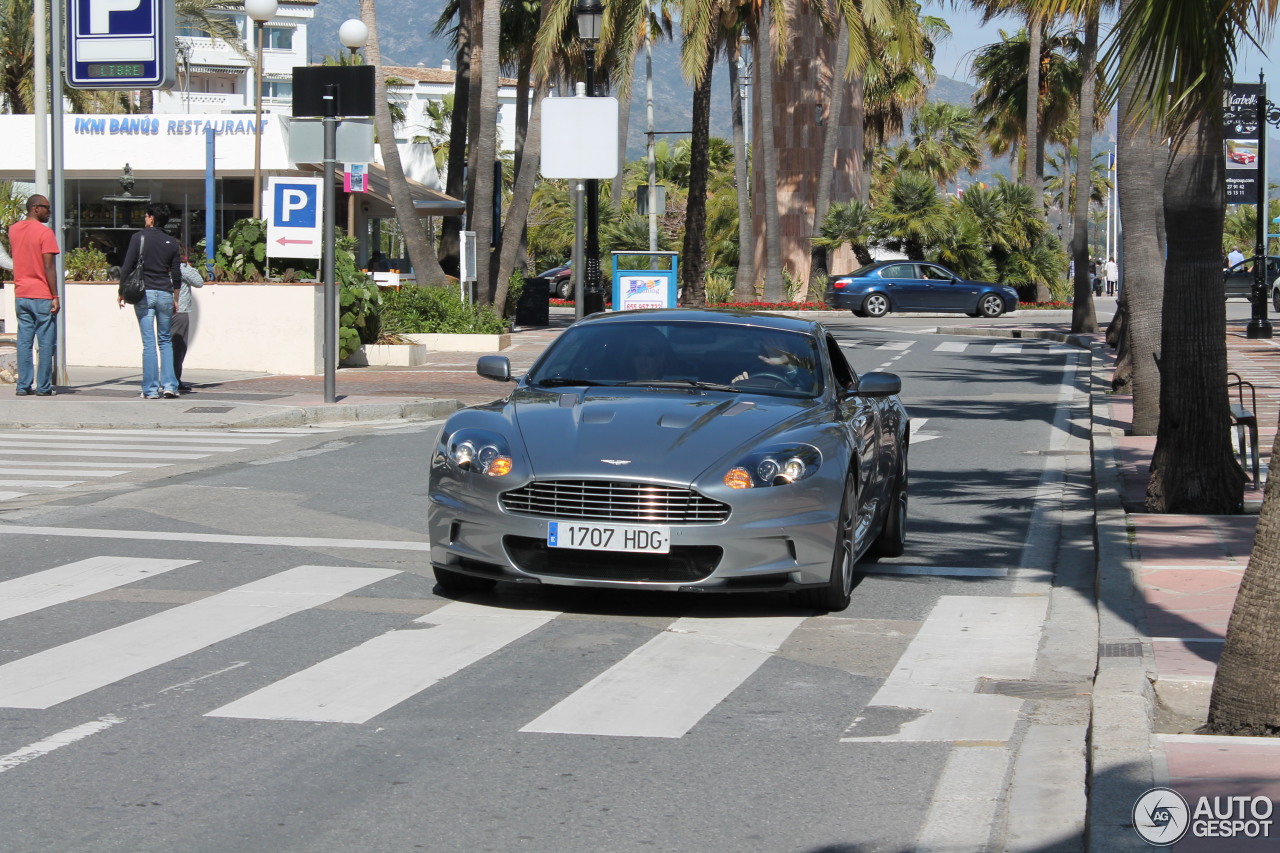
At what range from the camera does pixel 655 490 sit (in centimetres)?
735

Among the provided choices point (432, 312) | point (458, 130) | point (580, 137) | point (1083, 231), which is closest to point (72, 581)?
point (580, 137)

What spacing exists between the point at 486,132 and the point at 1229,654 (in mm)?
25567

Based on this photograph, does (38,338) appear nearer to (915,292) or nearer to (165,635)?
(165,635)

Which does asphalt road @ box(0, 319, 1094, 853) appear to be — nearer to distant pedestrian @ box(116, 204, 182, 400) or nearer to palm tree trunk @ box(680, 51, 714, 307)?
distant pedestrian @ box(116, 204, 182, 400)

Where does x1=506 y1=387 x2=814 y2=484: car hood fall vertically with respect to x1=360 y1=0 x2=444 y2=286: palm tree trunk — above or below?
below

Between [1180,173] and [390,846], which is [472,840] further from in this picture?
[1180,173]

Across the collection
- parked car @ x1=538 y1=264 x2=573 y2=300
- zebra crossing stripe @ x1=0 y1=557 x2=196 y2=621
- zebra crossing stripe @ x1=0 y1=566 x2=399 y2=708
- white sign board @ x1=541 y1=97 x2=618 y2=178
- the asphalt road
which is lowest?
the asphalt road

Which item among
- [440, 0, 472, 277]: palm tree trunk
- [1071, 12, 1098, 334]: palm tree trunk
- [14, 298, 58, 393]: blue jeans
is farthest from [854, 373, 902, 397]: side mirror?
[440, 0, 472, 277]: palm tree trunk

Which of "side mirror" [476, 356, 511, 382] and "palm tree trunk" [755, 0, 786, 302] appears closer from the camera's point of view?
"side mirror" [476, 356, 511, 382]

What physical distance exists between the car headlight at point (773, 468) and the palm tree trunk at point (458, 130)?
96.7 feet

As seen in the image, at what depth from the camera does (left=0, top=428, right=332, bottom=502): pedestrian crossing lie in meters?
12.3

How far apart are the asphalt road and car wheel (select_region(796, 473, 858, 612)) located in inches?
4.6

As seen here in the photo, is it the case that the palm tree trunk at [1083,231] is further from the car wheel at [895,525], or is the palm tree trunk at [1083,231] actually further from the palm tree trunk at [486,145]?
the car wheel at [895,525]

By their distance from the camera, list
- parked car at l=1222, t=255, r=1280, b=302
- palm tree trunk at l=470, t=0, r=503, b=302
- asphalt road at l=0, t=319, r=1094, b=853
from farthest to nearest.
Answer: parked car at l=1222, t=255, r=1280, b=302
palm tree trunk at l=470, t=0, r=503, b=302
asphalt road at l=0, t=319, r=1094, b=853
